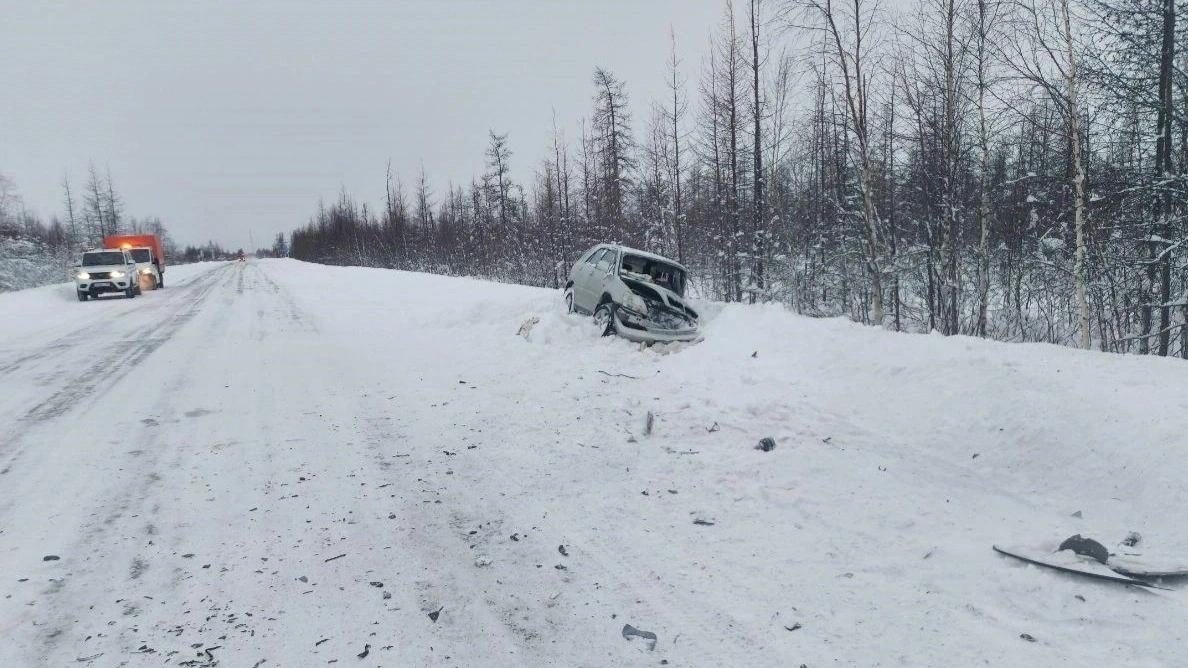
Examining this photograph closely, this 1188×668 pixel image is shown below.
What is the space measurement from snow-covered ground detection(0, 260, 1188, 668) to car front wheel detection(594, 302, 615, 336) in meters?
2.64

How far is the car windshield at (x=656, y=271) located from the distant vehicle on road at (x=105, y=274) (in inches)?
860

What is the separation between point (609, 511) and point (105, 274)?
2571 centimetres

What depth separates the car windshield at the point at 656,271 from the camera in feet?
36.2

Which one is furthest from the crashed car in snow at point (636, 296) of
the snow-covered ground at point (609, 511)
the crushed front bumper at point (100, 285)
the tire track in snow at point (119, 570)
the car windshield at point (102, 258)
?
the car windshield at point (102, 258)

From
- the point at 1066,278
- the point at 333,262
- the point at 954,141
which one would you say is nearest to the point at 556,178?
the point at 954,141

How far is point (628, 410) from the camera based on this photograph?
642 centimetres

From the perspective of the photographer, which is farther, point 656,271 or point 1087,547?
point 656,271

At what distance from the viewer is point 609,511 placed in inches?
161

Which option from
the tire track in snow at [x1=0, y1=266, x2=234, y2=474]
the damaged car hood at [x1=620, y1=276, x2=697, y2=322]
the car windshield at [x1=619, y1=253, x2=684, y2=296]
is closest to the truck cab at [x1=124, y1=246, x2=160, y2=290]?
the tire track in snow at [x1=0, y1=266, x2=234, y2=474]

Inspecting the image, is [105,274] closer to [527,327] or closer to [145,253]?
[145,253]

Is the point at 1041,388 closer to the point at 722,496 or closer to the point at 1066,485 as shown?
the point at 1066,485

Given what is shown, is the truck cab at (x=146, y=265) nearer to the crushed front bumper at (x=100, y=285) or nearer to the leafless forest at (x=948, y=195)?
the crushed front bumper at (x=100, y=285)

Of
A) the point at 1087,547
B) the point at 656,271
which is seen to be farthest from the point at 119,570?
the point at 656,271

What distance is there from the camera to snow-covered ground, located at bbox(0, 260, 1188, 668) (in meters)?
2.70
